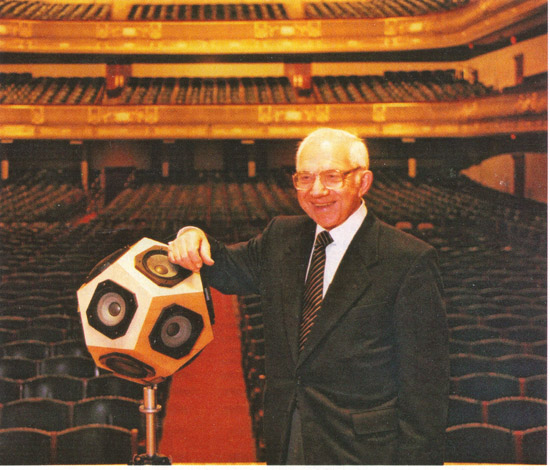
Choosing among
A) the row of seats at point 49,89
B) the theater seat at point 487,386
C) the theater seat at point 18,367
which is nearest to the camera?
the theater seat at point 487,386

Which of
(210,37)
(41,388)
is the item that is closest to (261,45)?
(210,37)

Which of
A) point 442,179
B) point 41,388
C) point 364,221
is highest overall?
point 442,179

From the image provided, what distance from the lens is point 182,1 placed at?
47.3ft

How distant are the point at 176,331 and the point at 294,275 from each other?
0.31 meters

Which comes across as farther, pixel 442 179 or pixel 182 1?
pixel 182 1

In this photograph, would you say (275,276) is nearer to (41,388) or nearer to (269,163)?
(41,388)

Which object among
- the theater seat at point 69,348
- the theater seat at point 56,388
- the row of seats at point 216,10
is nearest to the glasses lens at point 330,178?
the theater seat at point 56,388

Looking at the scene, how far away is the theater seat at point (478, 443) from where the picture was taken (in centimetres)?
262

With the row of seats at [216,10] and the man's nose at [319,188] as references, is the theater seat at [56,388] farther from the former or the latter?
the row of seats at [216,10]

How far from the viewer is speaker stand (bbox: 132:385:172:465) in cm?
159

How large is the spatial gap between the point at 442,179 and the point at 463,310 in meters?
8.67

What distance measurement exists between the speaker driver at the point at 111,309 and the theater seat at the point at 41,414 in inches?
69.4

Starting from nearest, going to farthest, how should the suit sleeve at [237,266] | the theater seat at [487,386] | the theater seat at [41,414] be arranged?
the suit sleeve at [237,266] → the theater seat at [41,414] → the theater seat at [487,386]

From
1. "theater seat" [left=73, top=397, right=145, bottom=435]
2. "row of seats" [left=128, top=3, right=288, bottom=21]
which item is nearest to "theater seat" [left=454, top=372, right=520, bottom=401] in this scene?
"theater seat" [left=73, top=397, right=145, bottom=435]
